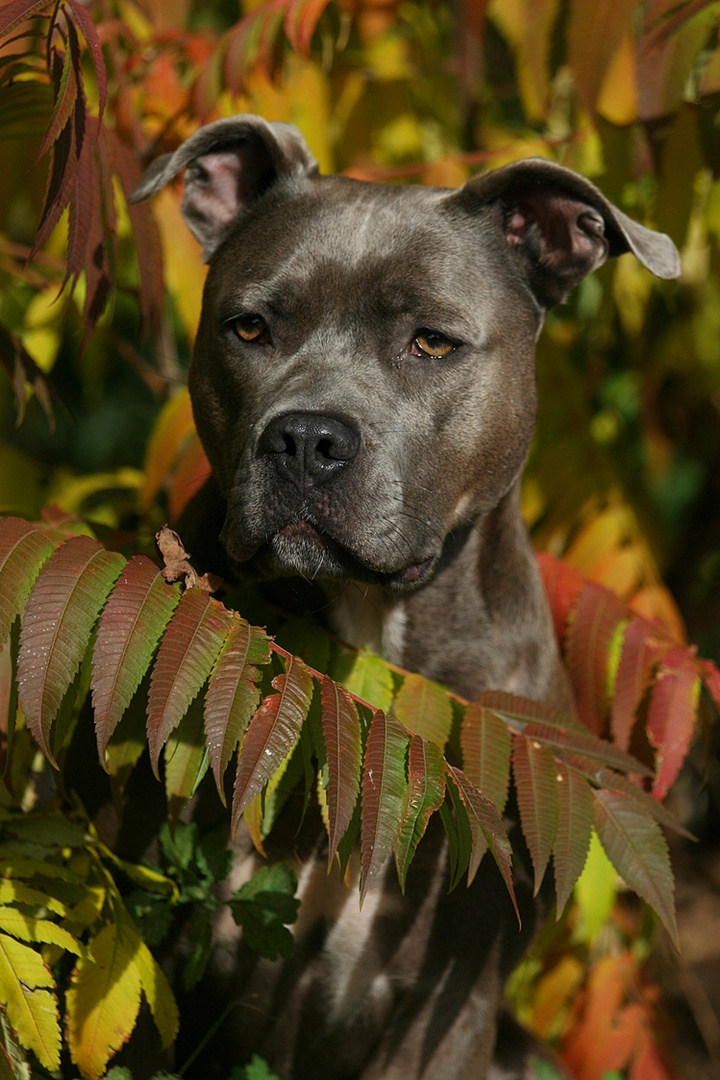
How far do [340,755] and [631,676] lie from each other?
4.50 feet

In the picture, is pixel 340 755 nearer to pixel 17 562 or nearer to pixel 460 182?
pixel 17 562

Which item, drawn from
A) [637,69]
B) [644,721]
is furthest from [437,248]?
[644,721]

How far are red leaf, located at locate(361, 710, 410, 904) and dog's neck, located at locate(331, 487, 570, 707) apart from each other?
3.15 feet

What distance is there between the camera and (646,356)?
5.55 metres

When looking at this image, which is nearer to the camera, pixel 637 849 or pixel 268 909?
pixel 637 849

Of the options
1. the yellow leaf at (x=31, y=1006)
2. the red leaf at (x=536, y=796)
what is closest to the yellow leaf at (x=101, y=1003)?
the yellow leaf at (x=31, y=1006)

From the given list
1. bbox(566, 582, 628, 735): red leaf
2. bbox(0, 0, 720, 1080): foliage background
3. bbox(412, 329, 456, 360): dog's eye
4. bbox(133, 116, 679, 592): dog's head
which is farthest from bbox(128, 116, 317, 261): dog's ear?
bbox(566, 582, 628, 735): red leaf

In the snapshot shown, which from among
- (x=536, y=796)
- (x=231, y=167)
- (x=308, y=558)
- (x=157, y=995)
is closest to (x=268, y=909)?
(x=157, y=995)

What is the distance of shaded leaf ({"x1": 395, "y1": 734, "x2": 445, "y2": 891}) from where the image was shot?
2262mm

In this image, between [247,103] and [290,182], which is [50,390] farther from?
[247,103]

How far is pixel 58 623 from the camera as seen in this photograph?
230 centimetres

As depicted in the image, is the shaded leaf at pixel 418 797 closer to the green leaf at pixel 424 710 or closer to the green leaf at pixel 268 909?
the green leaf at pixel 424 710

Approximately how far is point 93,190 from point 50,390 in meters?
0.78

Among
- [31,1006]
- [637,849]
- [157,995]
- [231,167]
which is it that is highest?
[231,167]
